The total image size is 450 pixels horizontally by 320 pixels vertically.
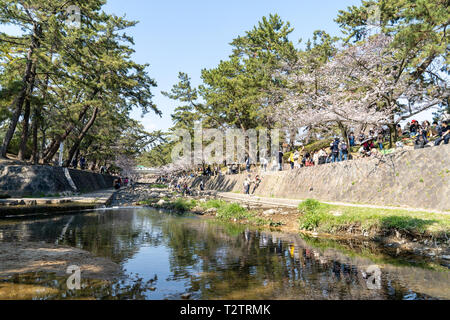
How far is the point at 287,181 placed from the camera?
69.2ft

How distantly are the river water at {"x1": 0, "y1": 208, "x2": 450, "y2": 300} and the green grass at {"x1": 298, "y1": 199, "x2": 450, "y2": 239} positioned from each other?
1.14 meters

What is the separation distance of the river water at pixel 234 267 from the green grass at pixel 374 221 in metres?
1.14

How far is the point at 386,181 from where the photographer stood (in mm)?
12945

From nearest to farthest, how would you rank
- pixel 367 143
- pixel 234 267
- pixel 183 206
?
pixel 234 267 < pixel 367 143 < pixel 183 206

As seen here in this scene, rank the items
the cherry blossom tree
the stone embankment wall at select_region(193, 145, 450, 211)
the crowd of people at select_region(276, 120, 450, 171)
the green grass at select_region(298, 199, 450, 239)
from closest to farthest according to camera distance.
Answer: the green grass at select_region(298, 199, 450, 239) → the stone embankment wall at select_region(193, 145, 450, 211) → the crowd of people at select_region(276, 120, 450, 171) → the cherry blossom tree

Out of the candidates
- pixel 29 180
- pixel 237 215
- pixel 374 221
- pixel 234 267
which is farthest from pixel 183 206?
pixel 234 267

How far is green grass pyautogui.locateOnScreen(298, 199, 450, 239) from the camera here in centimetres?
770

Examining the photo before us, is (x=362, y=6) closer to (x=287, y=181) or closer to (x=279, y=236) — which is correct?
(x=287, y=181)

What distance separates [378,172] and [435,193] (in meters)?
3.21

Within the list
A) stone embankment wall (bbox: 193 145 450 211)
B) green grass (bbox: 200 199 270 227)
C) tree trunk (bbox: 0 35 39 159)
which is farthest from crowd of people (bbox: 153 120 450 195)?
tree trunk (bbox: 0 35 39 159)

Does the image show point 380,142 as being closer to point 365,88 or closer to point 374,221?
point 365,88

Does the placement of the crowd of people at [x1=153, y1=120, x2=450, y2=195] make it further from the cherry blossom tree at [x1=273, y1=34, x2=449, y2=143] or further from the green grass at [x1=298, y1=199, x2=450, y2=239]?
the green grass at [x1=298, y1=199, x2=450, y2=239]

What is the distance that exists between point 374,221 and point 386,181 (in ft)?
16.0
